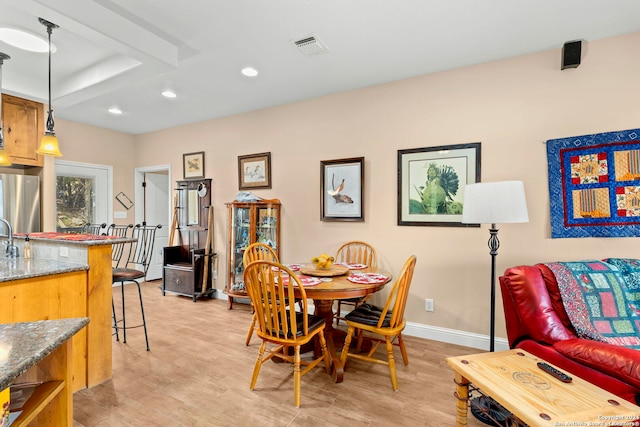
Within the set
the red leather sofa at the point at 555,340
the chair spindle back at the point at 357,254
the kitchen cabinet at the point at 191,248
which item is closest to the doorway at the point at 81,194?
the kitchen cabinet at the point at 191,248

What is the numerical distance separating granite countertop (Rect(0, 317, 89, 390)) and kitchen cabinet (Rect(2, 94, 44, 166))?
11.4ft

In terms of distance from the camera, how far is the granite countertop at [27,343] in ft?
2.52

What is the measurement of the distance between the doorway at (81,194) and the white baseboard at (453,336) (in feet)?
16.6

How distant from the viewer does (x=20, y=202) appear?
346cm

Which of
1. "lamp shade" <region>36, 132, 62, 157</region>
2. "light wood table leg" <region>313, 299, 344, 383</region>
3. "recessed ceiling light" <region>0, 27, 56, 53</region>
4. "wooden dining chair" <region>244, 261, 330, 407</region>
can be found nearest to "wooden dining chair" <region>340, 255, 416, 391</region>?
"light wood table leg" <region>313, 299, 344, 383</region>

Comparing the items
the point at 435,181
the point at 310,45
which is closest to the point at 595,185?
the point at 435,181

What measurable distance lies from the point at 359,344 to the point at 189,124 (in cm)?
414

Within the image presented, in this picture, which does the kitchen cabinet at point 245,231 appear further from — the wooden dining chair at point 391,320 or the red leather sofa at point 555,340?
the red leather sofa at point 555,340

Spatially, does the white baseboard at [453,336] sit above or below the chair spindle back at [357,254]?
A: below

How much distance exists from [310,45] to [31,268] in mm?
2583

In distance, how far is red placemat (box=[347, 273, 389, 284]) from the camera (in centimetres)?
233

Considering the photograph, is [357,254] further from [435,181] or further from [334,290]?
[334,290]

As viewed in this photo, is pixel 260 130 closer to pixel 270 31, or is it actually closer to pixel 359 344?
pixel 270 31

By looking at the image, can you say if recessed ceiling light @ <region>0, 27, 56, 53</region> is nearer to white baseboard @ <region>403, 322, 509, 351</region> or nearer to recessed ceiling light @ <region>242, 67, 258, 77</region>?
recessed ceiling light @ <region>242, 67, 258, 77</region>
